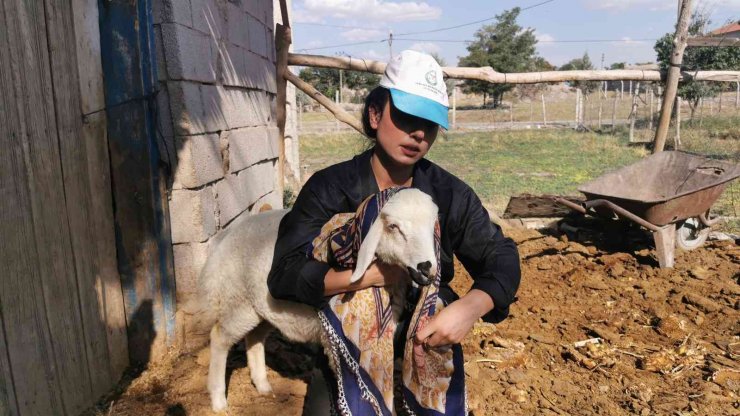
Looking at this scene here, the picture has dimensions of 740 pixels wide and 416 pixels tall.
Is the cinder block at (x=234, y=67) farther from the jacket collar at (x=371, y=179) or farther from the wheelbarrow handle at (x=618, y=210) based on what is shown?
the wheelbarrow handle at (x=618, y=210)

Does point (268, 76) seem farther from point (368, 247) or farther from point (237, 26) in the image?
point (368, 247)

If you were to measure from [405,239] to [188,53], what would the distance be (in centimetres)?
249

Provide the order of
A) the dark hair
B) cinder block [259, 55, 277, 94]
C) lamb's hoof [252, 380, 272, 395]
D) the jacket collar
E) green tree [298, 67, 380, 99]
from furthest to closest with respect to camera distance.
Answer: green tree [298, 67, 380, 99]
cinder block [259, 55, 277, 94]
lamb's hoof [252, 380, 272, 395]
the jacket collar
the dark hair

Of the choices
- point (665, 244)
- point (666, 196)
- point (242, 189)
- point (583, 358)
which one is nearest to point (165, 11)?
point (242, 189)

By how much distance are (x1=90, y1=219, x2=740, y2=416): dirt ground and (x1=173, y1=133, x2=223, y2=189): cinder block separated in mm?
1199

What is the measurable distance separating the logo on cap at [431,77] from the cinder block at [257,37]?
374cm

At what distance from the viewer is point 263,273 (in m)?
2.58

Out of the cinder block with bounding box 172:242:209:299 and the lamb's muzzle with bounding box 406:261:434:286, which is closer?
the lamb's muzzle with bounding box 406:261:434:286

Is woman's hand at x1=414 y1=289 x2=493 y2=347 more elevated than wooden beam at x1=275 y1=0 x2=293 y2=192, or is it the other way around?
wooden beam at x1=275 y1=0 x2=293 y2=192

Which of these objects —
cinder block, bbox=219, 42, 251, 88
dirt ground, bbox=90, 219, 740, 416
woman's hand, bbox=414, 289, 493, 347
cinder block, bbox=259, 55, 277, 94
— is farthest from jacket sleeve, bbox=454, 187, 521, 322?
cinder block, bbox=259, 55, 277, 94

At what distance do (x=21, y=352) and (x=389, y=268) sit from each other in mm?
1814

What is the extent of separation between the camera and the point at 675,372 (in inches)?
141

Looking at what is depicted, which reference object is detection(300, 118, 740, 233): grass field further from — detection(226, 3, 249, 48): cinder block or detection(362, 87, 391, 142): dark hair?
detection(362, 87, 391, 142): dark hair

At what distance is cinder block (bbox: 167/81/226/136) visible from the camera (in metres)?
3.37
